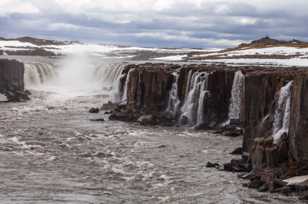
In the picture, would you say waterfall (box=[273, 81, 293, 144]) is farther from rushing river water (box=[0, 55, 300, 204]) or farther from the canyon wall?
rushing river water (box=[0, 55, 300, 204])

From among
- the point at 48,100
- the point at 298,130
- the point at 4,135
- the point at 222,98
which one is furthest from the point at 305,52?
the point at 298,130

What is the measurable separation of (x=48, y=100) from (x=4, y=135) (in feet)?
70.0

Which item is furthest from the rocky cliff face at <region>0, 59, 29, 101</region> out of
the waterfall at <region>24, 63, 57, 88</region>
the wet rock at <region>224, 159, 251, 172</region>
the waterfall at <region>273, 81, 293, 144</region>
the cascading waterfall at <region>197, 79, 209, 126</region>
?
the wet rock at <region>224, 159, 251, 172</region>

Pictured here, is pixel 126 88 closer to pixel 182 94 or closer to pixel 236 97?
Result: pixel 182 94

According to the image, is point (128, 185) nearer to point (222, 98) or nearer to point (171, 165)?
point (171, 165)

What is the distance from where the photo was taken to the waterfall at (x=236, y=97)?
34.7 meters

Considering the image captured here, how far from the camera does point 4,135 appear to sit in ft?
102

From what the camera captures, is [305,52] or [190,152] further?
[305,52]

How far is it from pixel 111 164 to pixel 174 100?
1580 centimetres

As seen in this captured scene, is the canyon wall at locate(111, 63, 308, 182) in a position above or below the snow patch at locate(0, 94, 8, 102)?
above

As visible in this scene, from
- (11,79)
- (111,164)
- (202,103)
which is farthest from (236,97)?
(11,79)

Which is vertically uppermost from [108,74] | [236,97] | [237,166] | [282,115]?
[282,115]

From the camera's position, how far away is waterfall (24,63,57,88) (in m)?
66.4

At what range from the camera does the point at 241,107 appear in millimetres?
29203
